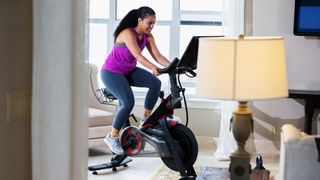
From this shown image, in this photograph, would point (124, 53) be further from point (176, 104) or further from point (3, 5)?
point (3, 5)

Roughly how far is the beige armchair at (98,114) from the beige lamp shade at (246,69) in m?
3.58

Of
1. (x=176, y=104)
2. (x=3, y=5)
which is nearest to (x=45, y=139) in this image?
(x=3, y=5)

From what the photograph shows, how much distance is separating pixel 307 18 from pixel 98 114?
2.51 m

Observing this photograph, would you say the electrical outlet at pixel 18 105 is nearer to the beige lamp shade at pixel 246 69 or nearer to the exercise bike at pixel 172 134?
the beige lamp shade at pixel 246 69

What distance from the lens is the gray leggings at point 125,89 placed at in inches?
189

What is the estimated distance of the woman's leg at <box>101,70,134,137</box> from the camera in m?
4.80

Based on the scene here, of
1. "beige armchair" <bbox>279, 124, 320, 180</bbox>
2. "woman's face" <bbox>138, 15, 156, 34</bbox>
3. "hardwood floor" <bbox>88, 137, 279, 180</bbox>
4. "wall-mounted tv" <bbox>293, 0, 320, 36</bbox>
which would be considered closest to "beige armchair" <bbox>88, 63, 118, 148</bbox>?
"hardwood floor" <bbox>88, 137, 279, 180</bbox>

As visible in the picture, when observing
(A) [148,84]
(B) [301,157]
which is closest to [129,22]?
(A) [148,84]

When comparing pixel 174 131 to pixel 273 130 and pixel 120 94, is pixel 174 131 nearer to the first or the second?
pixel 120 94

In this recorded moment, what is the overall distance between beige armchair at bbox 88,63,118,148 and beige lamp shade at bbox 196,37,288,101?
358 cm

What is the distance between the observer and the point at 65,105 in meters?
1.83

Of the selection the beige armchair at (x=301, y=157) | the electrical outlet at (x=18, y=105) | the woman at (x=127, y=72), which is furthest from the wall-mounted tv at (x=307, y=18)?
the electrical outlet at (x=18, y=105)

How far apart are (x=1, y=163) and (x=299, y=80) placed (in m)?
4.41

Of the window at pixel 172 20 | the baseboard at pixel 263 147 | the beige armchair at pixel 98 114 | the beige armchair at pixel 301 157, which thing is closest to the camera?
the beige armchair at pixel 301 157
